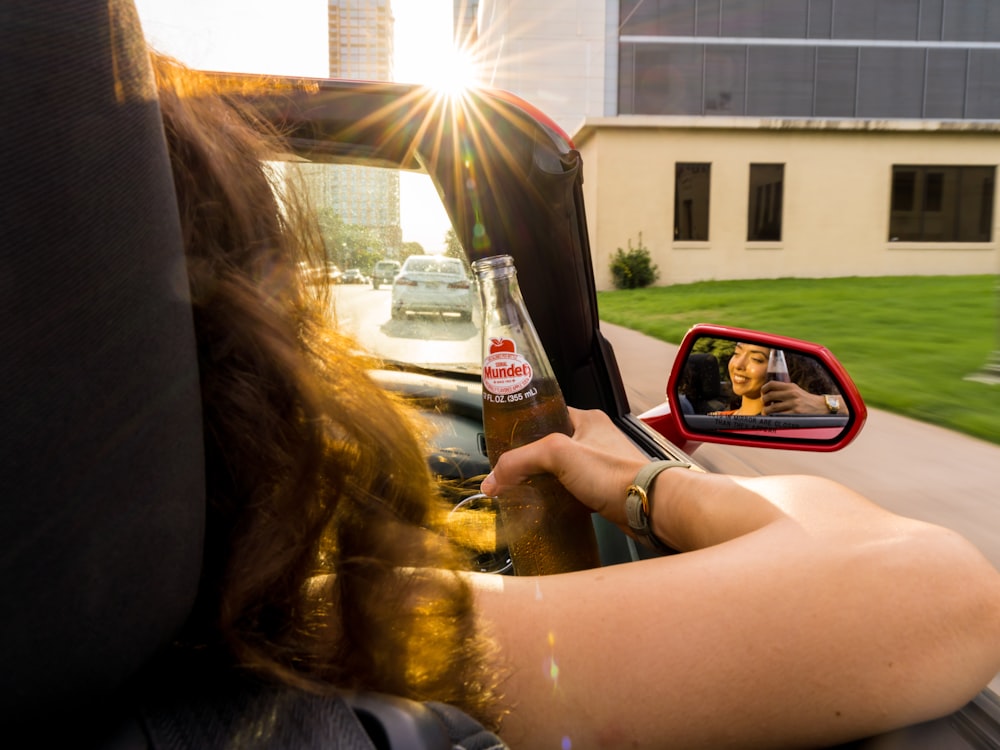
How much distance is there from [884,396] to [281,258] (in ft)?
19.2

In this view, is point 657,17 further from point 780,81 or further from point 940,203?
point 940,203

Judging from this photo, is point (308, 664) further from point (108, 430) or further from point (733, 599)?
point (733, 599)

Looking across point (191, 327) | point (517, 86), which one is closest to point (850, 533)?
point (191, 327)

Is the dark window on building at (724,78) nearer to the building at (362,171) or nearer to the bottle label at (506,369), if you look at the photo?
the building at (362,171)

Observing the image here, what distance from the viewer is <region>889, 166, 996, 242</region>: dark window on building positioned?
81.4ft

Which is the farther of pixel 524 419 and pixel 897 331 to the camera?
pixel 897 331

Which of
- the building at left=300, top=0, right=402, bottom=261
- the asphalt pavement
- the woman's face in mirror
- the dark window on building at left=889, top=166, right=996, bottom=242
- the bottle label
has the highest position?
the dark window on building at left=889, top=166, right=996, bottom=242

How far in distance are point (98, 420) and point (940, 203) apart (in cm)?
2873

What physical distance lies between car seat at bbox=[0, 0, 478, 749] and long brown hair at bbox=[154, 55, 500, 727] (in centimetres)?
8

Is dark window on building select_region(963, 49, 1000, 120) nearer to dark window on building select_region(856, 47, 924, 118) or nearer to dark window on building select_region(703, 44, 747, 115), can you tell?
dark window on building select_region(856, 47, 924, 118)

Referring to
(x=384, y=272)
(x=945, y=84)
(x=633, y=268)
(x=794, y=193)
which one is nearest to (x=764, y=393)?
(x=384, y=272)

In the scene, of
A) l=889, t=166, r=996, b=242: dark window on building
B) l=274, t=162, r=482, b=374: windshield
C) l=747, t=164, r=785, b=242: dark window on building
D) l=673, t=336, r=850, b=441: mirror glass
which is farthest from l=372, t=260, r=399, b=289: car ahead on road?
l=889, t=166, r=996, b=242: dark window on building

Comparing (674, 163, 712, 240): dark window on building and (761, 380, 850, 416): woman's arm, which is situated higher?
(674, 163, 712, 240): dark window on building

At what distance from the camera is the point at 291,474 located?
0.74 m
